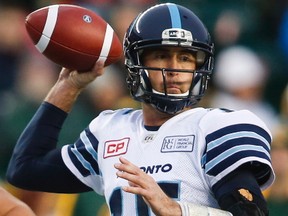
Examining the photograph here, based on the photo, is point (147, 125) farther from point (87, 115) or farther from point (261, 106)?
point (261, 106)

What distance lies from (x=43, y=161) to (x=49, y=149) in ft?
0.28

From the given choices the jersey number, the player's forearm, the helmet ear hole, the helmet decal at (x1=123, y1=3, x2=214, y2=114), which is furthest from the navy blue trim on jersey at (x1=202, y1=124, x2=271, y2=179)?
the player's forearm

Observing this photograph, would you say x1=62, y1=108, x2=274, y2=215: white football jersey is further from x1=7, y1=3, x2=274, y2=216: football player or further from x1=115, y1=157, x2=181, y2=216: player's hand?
x1=115, y1=157, x2=181, y2=216: player's hand

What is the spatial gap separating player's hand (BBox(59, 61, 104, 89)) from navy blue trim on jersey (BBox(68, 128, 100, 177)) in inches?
9.8

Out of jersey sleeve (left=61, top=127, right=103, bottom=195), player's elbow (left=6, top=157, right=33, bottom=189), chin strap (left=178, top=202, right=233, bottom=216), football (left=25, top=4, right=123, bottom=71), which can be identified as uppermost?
football (left=25, top=4, right=123, bottom=71)

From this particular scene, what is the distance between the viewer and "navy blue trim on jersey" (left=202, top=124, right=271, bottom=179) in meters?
3.57

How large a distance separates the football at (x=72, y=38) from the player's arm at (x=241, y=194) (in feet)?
3.13

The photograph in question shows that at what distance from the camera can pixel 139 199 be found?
12.4 feet

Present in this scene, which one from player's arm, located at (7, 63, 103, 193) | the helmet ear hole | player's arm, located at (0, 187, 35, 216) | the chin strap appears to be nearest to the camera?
player's arm, located at (0, 187, 35, 216)

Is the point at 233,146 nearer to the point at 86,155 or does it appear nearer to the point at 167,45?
the point at 167,45

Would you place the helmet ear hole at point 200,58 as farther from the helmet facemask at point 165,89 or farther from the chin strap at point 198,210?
the chin strap at point 198,210

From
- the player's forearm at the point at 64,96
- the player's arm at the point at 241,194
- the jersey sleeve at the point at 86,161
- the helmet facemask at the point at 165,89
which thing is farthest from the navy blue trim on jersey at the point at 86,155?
the player's arm at the point at 241,194

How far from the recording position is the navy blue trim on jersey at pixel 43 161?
4254 millimetres

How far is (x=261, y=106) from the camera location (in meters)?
7.37
